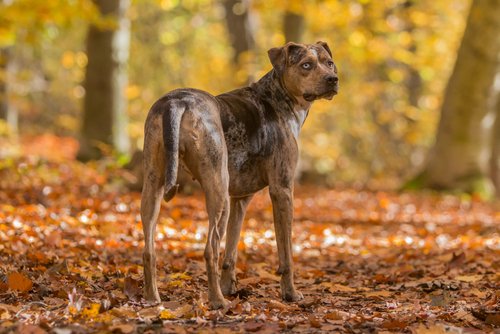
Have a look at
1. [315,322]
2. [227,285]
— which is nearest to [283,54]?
[227,285]

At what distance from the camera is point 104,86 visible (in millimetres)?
15391

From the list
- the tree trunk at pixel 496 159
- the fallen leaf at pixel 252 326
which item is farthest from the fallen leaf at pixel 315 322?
the tree trunk at pixel 496 159

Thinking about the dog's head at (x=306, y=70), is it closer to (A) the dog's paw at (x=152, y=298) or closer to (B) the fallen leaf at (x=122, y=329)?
(A) the dog's paw at (x=152, y=298)

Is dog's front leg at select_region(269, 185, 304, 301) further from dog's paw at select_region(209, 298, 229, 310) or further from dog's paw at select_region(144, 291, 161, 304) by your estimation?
dog's paw at select_region(144, 291, 161, 304)

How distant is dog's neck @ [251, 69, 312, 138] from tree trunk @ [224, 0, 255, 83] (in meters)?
13.6

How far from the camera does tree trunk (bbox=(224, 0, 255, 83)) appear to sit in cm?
2009

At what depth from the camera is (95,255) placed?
7.29 meters

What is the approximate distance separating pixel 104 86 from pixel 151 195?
1055 cm

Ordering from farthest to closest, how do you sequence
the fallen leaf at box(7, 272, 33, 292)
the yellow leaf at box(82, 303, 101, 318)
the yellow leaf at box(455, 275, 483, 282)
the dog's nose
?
the yellow leaf at box(455, 275, 483, 282) → the dog's nose → the fallen leaf at box(7, 272, 33, 292) → the yellow leaf at box(82, 303, 101, 318)

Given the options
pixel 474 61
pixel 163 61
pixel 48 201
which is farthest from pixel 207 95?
pixel 163 61

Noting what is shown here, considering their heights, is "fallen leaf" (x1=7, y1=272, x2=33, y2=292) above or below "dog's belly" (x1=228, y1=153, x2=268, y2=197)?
below

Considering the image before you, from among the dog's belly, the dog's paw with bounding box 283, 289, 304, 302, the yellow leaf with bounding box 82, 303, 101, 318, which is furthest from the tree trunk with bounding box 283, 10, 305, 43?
the yellow leaf with bounding box 82, 303, 101, 318

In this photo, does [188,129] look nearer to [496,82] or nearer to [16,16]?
[16,16]

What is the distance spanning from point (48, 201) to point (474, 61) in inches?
411
